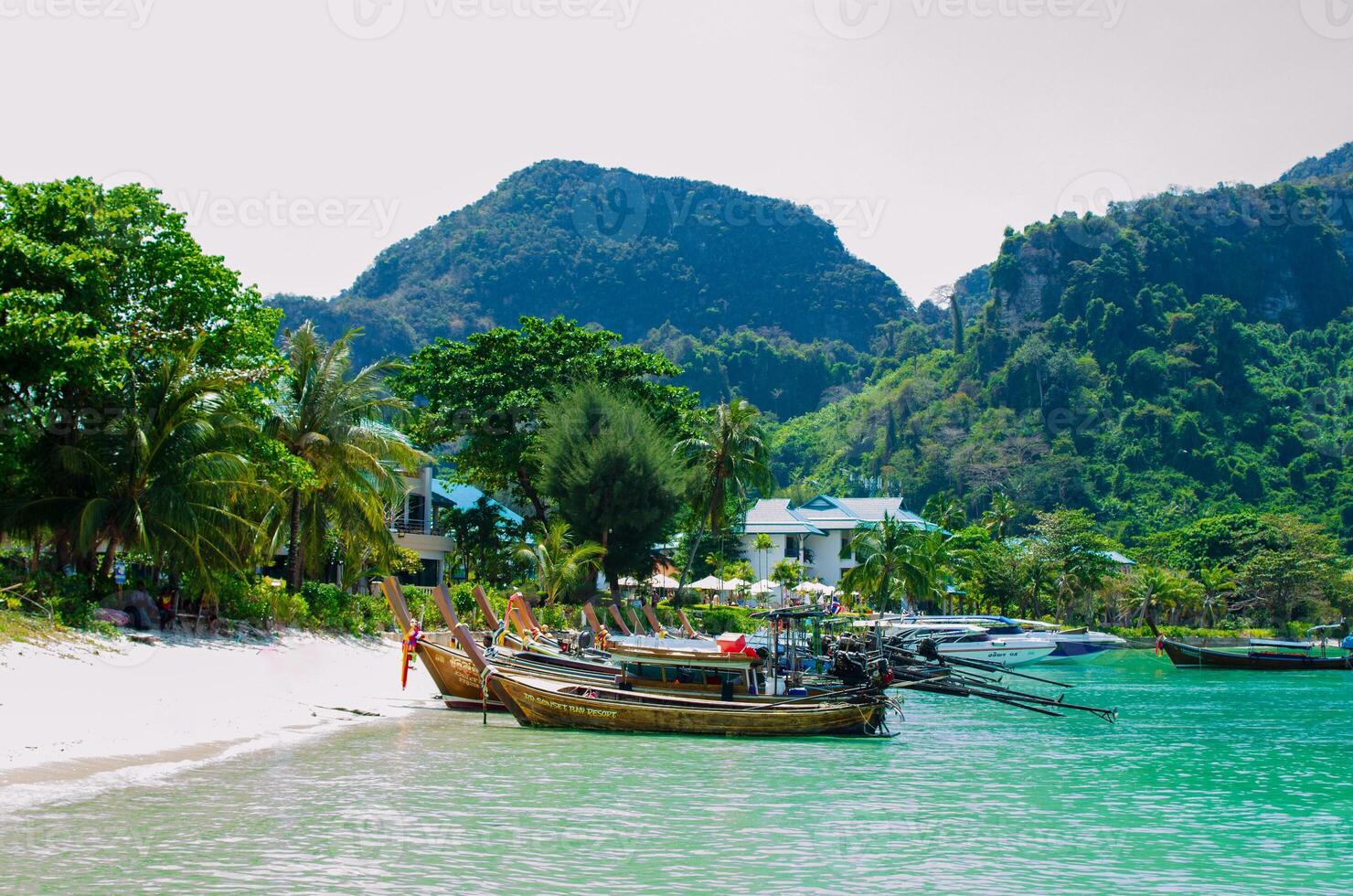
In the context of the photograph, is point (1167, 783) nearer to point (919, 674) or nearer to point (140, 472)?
point (919, 674)

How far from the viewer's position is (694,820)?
1672cm

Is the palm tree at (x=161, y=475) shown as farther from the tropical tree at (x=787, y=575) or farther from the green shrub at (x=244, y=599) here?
the tropical tree at (x=787, y=575)

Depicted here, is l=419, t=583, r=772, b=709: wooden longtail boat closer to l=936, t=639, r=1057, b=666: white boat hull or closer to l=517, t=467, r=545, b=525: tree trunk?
l=517, t=467, r=545, b=525: tree trunk

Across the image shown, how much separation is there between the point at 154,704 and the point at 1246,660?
50.6 m

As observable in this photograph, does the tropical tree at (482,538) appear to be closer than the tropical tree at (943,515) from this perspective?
Yes

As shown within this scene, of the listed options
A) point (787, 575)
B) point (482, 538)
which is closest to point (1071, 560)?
point (787, 575)

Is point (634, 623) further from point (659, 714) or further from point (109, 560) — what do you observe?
point (659, 714)

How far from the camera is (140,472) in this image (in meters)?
28.0

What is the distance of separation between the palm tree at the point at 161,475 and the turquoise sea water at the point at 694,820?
22.5 ft

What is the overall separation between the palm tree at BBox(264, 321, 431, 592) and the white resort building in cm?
4890

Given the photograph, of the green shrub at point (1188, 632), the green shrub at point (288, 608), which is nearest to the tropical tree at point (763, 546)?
the green shrub at point (1188, 632)

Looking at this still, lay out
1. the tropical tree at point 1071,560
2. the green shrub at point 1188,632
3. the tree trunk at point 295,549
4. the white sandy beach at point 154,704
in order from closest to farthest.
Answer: the white sandy beach at point 154,704
the tree trunk at point 295,549
the green shrub at point 1188,632
the tropical tree at point 1071,560

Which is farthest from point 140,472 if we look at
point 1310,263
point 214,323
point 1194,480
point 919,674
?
point 1310,263

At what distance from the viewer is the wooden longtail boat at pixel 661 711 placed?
2408cm
